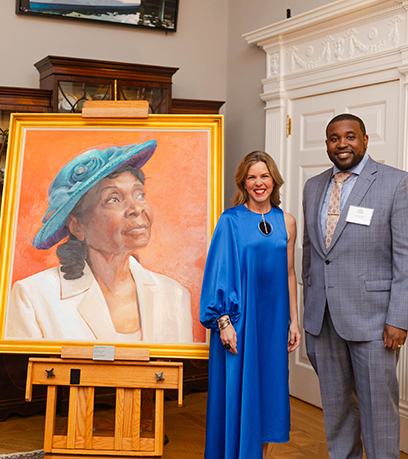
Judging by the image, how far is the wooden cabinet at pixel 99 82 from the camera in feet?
11.2

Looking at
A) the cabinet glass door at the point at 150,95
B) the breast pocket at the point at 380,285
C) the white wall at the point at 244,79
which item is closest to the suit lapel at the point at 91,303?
the breast pocket at the point at 380,285

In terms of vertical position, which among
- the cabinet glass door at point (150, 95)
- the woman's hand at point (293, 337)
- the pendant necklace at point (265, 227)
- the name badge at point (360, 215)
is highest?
the cabinet glass door at point (150, 95)

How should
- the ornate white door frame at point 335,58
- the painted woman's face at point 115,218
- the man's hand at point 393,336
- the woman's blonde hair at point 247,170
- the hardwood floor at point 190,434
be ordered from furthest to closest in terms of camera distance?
the ornate white door frame at point 335,58
the hardwood floor at point 190,434
the painted woman's face at point 115,218
the woman's blonde hair at point 247,170
the man's hand at point 393,336

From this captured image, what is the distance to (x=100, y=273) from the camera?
2457 mm

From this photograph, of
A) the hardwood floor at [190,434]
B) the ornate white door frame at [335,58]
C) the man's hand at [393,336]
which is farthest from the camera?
the ornate white door frame at [335,58]

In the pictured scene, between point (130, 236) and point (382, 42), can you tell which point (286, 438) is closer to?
point (130, 236)

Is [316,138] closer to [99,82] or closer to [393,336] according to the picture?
[99,82]

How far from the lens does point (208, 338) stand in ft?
7.84

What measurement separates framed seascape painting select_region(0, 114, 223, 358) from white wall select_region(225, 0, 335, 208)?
4.89 feet

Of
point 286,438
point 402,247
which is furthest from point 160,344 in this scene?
point 402,247

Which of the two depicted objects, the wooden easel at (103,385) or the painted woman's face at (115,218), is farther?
the painted woman's face at (115,218)

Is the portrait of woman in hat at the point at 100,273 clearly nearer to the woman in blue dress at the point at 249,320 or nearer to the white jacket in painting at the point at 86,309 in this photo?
the white jacket in painting at the point at 86,309

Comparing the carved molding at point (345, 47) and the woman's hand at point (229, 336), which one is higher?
the carved molding at point (345, 47)

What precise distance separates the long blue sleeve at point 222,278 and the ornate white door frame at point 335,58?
1.28 m
